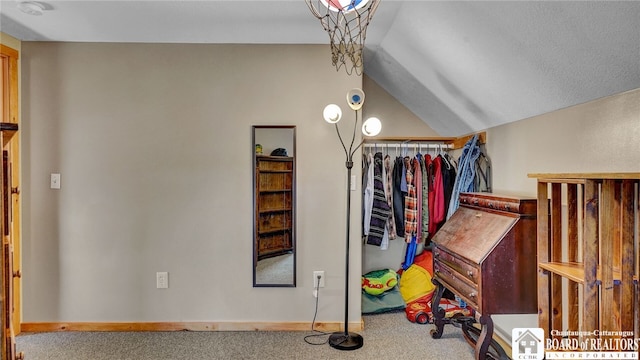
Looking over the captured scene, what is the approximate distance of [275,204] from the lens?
2.89 m

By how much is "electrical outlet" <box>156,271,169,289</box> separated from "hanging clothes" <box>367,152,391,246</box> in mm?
1671

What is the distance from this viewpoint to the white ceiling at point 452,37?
5.08ft

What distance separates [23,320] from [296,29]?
3002 mm

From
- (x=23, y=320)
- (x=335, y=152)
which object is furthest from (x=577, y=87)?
(x=23, y=320)

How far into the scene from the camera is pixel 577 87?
179 cm

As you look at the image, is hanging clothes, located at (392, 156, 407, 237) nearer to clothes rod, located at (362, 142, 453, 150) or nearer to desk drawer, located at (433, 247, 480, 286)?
clothes rod, located at (362, 142, 453, 150)

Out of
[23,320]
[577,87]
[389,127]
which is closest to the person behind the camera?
[577,87]

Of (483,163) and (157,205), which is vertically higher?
(483,163)

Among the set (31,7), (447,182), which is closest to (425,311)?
(447,182)

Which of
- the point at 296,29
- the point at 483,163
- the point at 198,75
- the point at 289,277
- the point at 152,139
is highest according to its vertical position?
the point at 296,29

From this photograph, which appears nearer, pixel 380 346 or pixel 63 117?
pixel 380 346

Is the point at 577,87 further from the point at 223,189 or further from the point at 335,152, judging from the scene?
→ the point at 223,189

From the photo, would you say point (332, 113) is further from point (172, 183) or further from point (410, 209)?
point (172, 183)

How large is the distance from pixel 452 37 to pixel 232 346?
2.47m
